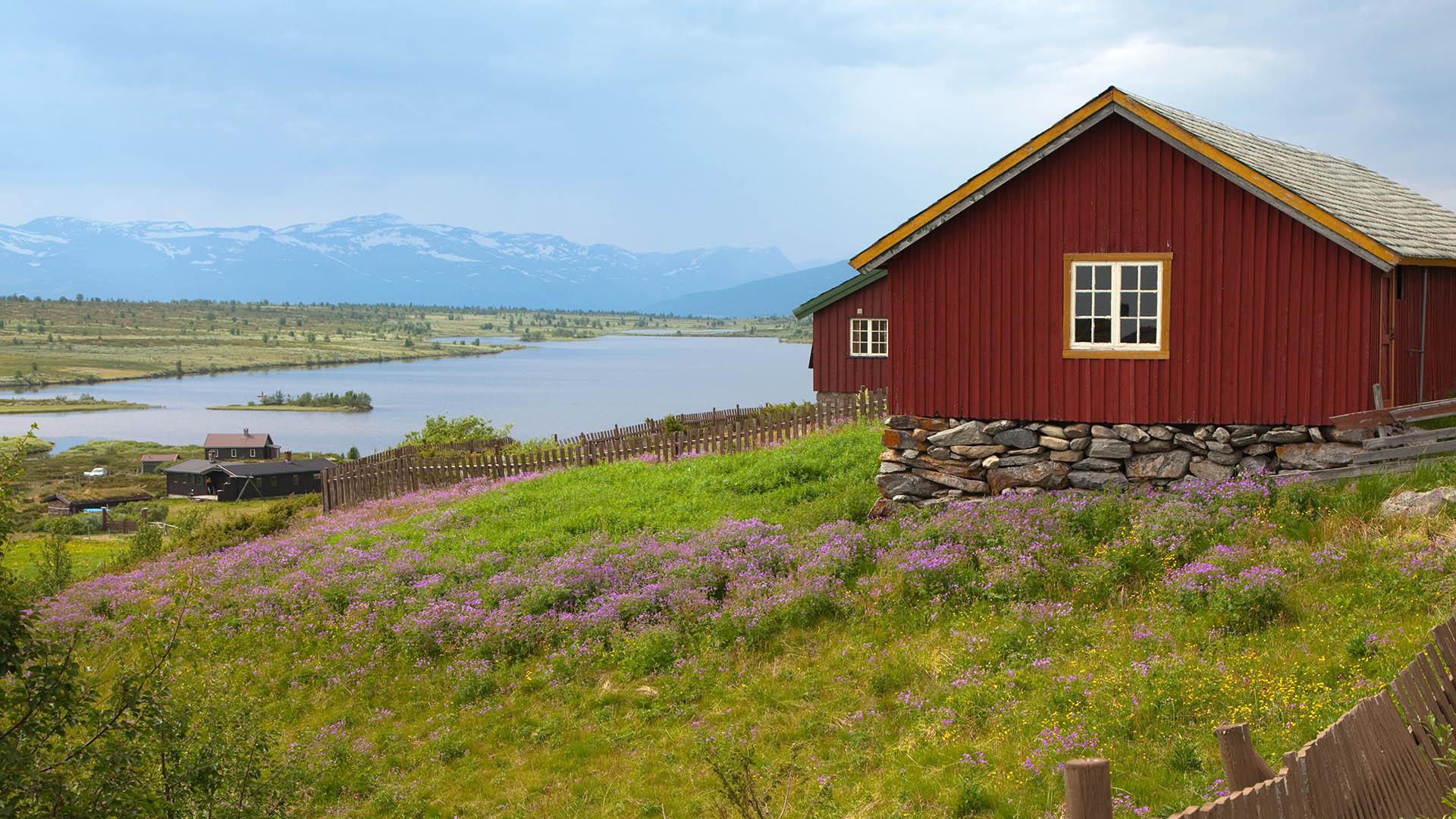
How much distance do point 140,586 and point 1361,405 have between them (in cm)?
2056

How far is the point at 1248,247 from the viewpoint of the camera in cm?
1410

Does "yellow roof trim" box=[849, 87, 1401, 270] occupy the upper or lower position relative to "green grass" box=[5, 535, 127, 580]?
upper

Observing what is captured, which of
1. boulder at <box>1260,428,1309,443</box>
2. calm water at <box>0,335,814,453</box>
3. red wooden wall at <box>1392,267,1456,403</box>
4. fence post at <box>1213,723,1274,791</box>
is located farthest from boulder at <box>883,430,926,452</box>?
calm water at <box>0,335,814,453</box>

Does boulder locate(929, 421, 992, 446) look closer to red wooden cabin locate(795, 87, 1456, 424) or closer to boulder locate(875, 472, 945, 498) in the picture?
red wooden cabin locate(795, 87, 1456, 424)

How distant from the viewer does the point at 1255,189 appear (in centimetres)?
1371

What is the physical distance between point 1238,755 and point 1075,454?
1115 cm

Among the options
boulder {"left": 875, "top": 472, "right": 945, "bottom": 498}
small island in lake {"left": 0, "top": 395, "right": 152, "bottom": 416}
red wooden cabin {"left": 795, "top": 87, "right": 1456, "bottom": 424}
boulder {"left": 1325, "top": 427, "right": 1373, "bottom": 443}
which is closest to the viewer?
boulder {"left": 1325, "top": 427, "right": 1373, "bottom": 443}

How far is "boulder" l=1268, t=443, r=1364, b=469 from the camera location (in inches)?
538

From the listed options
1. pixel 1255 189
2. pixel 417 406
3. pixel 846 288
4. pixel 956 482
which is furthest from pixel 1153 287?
pixel 417 406

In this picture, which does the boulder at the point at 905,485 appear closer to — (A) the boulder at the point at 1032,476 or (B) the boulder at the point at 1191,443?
(A) the boulder at the point at 1032,476

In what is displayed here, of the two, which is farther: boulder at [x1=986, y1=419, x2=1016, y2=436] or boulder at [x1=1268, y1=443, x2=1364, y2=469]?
boulder at [x1=986, y1=419, x2=1016, y2=436]

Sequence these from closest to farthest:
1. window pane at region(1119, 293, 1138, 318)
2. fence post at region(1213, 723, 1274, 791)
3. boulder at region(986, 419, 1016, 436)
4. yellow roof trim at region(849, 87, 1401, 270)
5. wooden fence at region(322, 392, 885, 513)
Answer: fence post at region(1213, 723, 1274, 791) < yellow roof trim at region(849, 87, 1401, 270) < window pane at region(1119, 293, 1138, 318) < boulder at region(986, 419, 1016, 436) < wooden fence at region(322, 392, 885, 513)

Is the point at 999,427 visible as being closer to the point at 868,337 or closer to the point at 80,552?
the point at 868,337

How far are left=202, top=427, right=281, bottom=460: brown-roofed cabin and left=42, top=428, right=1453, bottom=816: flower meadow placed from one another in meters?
95.5
